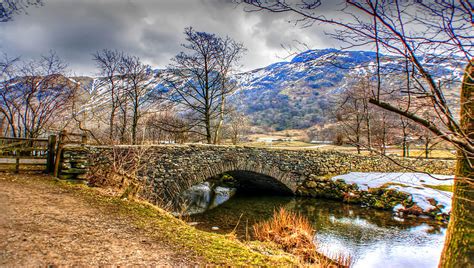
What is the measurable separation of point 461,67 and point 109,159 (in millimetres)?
9155

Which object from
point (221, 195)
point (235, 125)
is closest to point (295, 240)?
point (221, 195)

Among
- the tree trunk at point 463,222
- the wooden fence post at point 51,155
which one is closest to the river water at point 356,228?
the tree trunk at point 463,222

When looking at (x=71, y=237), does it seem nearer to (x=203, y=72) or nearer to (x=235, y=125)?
(x=203, y=72)

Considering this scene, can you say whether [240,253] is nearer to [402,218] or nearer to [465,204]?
[465,204]

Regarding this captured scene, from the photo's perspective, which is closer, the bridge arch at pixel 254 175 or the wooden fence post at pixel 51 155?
the wooden fence post at pixel 51 155

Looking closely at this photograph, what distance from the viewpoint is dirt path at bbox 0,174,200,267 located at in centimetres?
311

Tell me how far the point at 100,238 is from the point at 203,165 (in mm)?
8395

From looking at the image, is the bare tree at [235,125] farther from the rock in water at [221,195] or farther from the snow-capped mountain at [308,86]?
the rock in water at [221,195]

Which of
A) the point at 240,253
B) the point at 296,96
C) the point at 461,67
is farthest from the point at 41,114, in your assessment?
the point at 296,96

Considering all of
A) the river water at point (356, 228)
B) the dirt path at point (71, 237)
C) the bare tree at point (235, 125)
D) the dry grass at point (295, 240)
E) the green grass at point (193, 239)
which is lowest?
the river water at point (356, 228)

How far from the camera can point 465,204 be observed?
264 centimetres

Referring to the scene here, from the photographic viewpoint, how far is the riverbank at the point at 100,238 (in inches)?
125

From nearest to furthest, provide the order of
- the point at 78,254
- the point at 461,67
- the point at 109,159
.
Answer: the point at 461,67 → the point at 78,254 → the point at 109,159

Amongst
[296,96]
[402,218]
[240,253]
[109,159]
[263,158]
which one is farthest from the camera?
[296,96]
